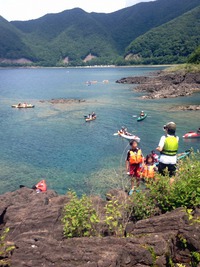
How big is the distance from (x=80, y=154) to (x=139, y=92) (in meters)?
50.8

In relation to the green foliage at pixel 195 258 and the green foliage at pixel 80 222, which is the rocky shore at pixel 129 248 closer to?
the green foliage at pixel 195 258

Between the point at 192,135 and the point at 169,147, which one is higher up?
the point at 169,147

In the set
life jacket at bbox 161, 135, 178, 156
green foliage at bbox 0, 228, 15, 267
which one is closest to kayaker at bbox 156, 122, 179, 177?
life jacket at bbox 161, 135, 178, 156

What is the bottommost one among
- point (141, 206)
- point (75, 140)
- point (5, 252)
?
point (75, 140)

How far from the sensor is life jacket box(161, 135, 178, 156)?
1115 centimetres

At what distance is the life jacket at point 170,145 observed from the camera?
36.6 feet

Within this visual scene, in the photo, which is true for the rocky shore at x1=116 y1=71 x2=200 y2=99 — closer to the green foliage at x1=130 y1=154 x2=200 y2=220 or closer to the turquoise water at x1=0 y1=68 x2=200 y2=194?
the turquoise water at x1=0 y1=68 x2=200 y2=194

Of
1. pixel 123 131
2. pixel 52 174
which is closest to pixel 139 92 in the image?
pixel 123 131

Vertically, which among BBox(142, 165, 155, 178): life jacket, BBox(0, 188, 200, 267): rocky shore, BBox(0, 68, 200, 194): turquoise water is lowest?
BBox(0, 68, 200, 194): turquoise water

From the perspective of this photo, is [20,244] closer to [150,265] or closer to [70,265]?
[70,265]

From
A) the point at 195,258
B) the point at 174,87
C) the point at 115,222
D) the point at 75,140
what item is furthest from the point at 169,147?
the point at 174,87

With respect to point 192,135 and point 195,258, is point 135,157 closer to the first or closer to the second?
point 195,258

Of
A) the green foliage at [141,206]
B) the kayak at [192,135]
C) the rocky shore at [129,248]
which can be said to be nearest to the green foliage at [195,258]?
the rocky shore at [129,248]

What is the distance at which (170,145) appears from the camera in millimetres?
11180
